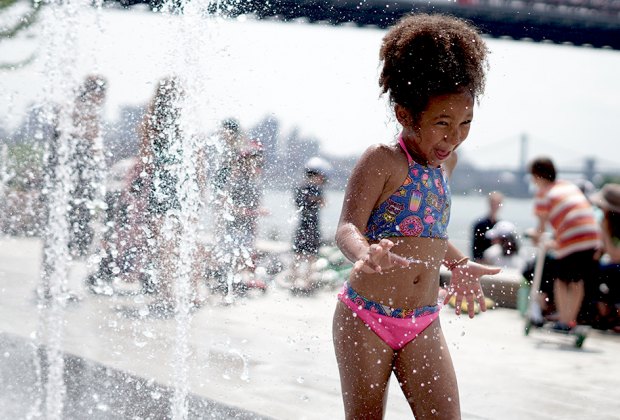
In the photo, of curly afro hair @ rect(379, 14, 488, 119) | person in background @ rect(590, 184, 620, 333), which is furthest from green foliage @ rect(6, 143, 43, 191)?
curly afro hair @ rect(379, 14, 488, 119)

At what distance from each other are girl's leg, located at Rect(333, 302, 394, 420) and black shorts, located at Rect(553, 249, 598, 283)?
179 inches

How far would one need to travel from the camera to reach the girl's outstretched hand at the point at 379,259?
205cm

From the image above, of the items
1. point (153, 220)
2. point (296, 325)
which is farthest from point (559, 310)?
point (153, 220)

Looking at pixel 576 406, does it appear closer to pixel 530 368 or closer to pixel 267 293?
pixel 530 368

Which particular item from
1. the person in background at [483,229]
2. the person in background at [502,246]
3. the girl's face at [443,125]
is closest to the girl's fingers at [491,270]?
the girl's face at [443,125]

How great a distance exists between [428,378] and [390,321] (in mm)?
175

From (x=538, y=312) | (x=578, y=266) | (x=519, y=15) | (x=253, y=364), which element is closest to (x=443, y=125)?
(x=253, y=364)

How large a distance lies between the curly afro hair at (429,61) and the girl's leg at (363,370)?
2.04 feet

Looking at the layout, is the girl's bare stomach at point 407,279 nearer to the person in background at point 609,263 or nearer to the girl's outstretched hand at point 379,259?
the girl's outstretched hand at point 379,259

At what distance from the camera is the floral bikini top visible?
246 cm

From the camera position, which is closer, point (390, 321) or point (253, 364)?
point (390, 321)

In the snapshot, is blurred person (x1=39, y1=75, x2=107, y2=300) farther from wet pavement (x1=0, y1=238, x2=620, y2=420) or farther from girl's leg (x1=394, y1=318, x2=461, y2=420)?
girl's leg (x1=394, y1=318, x2=461, y2=420)

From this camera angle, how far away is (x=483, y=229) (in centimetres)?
912

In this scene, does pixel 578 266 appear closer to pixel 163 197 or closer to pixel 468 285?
pixel 163 197
